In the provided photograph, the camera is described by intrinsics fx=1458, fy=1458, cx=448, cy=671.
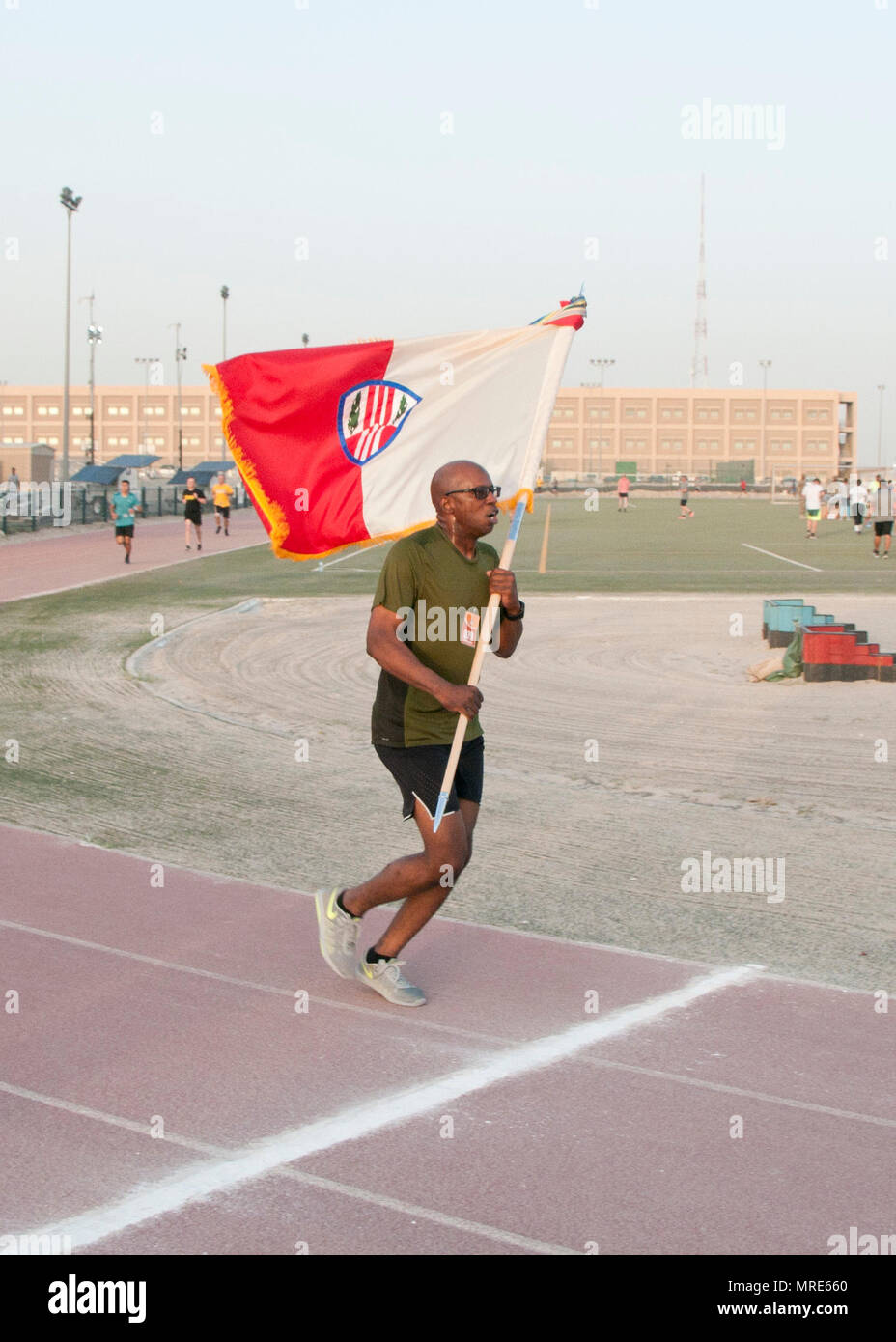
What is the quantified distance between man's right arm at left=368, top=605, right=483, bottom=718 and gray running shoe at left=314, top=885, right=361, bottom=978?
1.09 meters

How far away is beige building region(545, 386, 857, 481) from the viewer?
568 feet

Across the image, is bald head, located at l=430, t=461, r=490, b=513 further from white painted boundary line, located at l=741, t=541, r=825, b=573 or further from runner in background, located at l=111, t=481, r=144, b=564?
white painted boundary line, located at l=741, t=541, r=825, b=573

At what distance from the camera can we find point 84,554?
34.8 meters

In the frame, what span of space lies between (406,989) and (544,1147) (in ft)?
4.61

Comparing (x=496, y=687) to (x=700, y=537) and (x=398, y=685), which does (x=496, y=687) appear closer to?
(x=398, y=685)

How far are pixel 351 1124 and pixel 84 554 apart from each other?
104 feet

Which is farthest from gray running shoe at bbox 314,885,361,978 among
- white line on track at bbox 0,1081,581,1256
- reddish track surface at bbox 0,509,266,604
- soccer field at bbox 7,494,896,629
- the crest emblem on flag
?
reddish track surface at bbox 0,509,266,604

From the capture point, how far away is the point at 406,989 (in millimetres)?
5730

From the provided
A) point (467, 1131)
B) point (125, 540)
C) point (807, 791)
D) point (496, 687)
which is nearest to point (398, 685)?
point (467, 1131)

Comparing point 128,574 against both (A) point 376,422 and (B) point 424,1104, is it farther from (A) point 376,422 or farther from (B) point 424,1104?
(B) point 424,1104

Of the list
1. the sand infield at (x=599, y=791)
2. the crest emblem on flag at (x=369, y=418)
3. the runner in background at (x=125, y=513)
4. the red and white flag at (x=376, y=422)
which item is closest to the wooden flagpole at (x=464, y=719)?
the red and white flag at (x=376, y=422)

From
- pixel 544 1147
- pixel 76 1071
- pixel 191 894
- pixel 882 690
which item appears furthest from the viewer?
pixel 882 690

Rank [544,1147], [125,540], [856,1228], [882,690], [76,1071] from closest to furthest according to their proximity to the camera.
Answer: [856,1228] → [544,1147] → [76,1071] → [882,690] → [125,540]

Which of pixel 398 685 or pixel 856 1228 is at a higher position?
pixel 398 685
